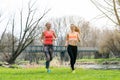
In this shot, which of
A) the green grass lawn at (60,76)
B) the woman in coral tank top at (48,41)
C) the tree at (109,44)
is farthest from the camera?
the tree at (109,44)

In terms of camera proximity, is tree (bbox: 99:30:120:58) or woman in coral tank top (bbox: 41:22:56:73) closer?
woman in coral tank top (bbox: 41:22:56:73)

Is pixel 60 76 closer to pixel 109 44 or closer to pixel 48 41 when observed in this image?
pixel 48 41

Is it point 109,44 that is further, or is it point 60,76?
point 109,44

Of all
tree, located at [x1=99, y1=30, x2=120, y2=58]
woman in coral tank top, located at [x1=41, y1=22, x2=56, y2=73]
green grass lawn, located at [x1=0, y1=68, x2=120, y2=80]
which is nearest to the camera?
green grass lawn, located at [x1=0, y1=68, x2=120, y2=80]

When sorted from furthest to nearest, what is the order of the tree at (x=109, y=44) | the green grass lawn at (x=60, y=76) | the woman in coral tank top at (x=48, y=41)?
1. the tree at (x=109, y=44)
2. the woman in coral tank top at (x=48, y=41)
3. the green grass lawn at (x=60, y=76)

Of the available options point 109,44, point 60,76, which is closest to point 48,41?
point 60,76

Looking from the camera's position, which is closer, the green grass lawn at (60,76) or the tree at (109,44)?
the green grass lawn at (60,76)

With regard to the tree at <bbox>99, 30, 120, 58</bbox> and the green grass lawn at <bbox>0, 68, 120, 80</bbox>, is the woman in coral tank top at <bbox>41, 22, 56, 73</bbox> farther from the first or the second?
the tree at <bbox>99, 30, 120, 58</bbox>

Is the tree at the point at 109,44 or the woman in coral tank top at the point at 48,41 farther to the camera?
the tree at the point at 109,44

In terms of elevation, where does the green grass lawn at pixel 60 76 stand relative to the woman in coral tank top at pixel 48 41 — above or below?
below

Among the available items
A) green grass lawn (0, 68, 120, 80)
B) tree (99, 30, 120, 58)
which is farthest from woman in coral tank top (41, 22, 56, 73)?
tree (99, 30, 120, 58)

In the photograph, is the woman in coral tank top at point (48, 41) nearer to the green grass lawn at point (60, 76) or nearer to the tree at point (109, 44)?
the green grass lawn at point (60, 76)

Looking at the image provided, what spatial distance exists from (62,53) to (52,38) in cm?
7826

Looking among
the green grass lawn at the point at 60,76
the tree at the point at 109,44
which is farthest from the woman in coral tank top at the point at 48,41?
the tree at the point at 109,44
